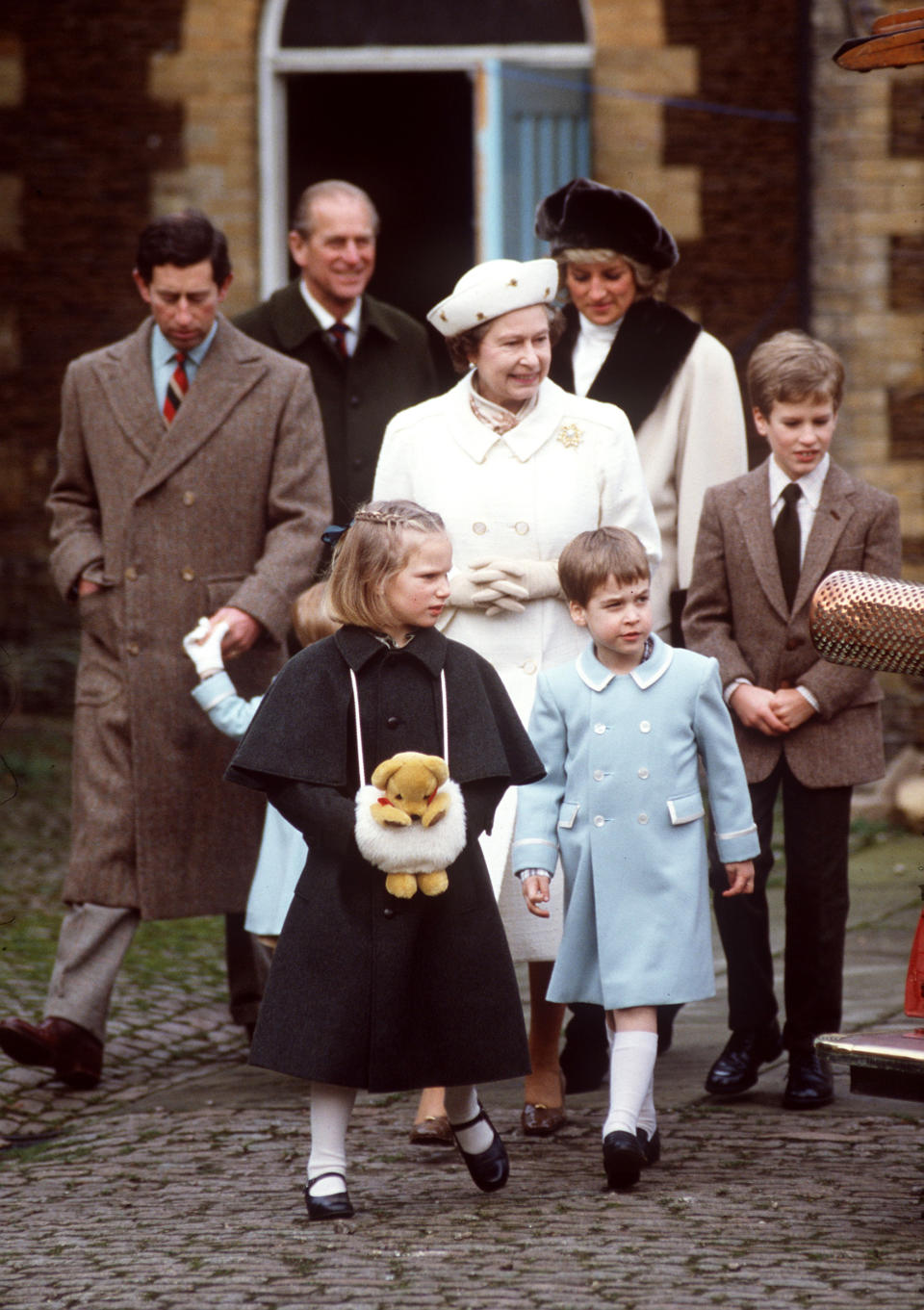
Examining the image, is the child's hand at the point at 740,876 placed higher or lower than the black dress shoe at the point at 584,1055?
higher

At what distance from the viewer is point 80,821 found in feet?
20.0

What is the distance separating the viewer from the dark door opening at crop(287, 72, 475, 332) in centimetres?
1190

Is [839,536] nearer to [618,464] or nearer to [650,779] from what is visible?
[618,464]

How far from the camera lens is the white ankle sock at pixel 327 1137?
177 inches

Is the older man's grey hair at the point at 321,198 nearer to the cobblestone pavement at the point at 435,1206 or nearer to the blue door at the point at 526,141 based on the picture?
the cobblestone pavement at the point at 435,1206

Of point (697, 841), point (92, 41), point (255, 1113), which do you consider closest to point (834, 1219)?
point (697, 841)

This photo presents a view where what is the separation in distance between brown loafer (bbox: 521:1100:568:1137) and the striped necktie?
2155mm

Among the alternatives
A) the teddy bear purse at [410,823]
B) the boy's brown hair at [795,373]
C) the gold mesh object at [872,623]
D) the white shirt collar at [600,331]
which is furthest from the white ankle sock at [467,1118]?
the white shirt collar at [600,331]

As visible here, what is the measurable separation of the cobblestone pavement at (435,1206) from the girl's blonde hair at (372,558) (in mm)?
1214

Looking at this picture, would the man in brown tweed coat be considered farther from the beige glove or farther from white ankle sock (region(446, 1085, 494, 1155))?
white ankle sock (region(446, 1085, 494, 1155))

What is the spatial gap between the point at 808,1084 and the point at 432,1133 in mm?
924

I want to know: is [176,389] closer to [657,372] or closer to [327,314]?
[327,314]

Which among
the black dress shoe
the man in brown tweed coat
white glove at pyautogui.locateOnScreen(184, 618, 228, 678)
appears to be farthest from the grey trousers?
the black dress shoe

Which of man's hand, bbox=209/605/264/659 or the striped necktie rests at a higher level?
the striped necktie
